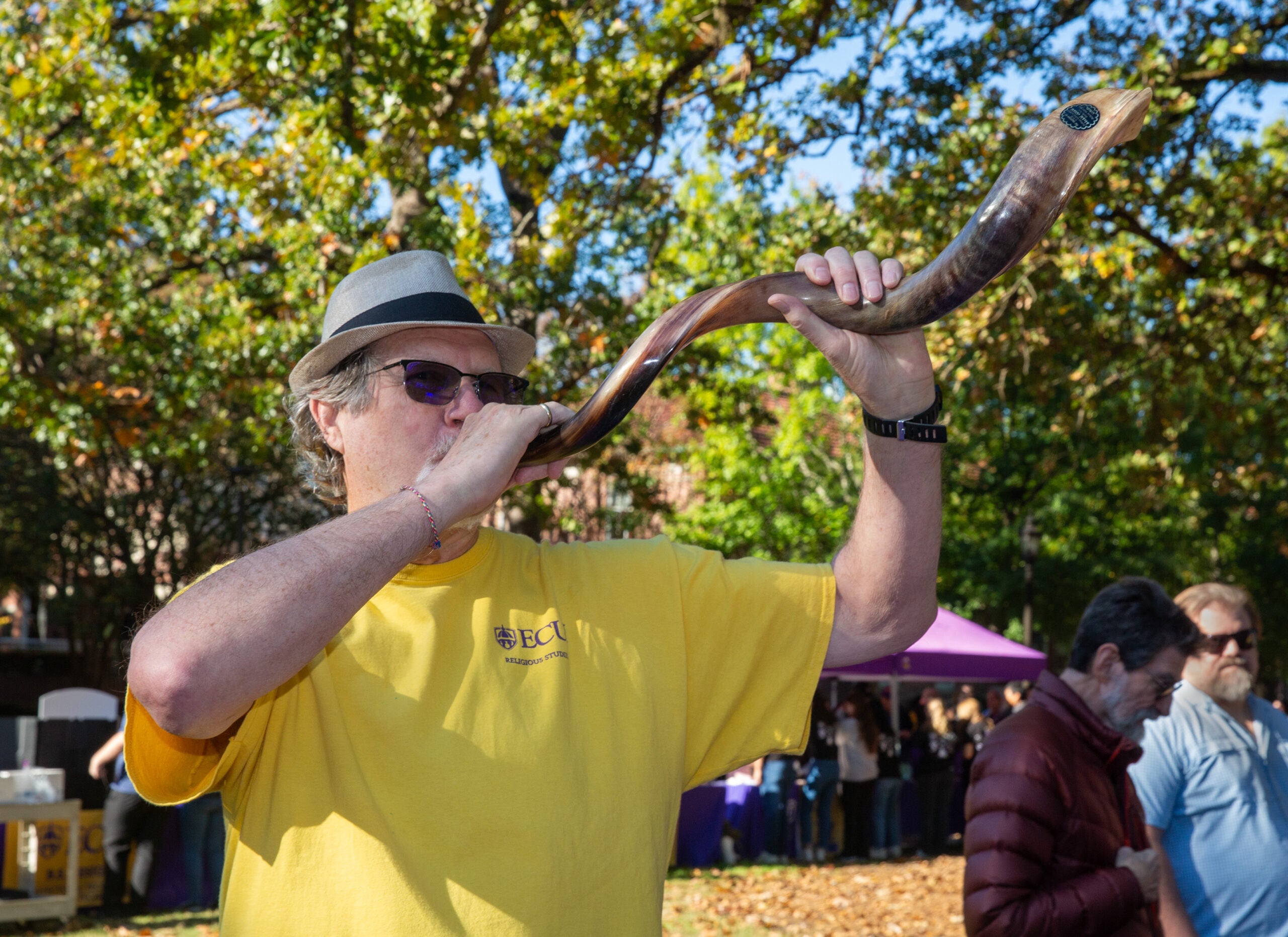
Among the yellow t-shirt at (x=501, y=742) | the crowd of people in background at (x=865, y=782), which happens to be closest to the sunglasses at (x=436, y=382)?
the yellow t-shirt at (x=501, y=742)

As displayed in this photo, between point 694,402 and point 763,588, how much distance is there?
870cm

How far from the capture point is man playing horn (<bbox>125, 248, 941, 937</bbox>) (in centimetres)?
154

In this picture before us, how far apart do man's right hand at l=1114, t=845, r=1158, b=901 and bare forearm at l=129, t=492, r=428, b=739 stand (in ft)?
7.54

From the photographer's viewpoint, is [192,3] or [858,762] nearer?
[192,3]

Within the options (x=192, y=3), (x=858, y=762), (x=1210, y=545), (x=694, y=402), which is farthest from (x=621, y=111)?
(x=1210, y=545)

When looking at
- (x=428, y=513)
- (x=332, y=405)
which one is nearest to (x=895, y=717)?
(x=332, y=405)

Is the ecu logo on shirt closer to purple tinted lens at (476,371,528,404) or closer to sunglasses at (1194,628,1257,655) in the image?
purple tinted lens at (476,371,528,404)

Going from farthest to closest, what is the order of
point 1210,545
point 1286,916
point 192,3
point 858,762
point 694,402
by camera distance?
1. point 1210,545
2. point 858,762
3. point 694,402
4. point 192,3
5. point 1286,916

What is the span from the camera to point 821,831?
11688 millimetres

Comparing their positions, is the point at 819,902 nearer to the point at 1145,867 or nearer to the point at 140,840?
the point at 140,840

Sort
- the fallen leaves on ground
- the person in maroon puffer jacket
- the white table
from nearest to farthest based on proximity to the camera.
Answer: the person in maroon puffer jacket < the white table < the fallen leaves on ground

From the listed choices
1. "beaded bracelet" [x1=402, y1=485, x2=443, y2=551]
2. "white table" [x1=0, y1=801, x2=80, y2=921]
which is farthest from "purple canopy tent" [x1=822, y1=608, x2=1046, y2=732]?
"beaded bracelet" [x1=402, y1=485, x2=443, y2=551]

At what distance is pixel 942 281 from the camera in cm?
170

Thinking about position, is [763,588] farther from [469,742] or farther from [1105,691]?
[1105,691]
